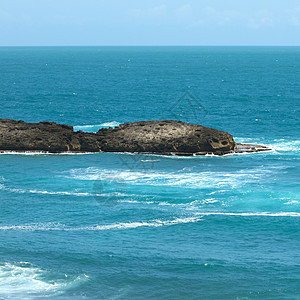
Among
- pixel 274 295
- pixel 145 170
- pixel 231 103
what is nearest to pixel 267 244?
pixel 274 295

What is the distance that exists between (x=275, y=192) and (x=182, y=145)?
21.1 meters

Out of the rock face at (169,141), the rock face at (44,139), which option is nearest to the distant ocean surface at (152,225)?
the rock face at (169,141)

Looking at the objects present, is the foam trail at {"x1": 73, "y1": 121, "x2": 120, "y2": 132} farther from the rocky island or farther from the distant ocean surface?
the distant ocean surface

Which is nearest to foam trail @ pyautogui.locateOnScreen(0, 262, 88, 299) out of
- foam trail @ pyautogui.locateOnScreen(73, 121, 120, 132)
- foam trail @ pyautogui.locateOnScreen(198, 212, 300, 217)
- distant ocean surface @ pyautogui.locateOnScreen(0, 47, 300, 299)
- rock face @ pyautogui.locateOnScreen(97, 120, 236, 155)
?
distant ocean surface @ pyautogui.locateOnScreen(0, 47, 300, 299)

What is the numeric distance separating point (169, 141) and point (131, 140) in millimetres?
5531

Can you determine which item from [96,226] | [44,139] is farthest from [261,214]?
[44,139]

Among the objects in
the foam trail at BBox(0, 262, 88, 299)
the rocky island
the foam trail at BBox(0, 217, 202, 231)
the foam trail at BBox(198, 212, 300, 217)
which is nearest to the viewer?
the foam trail at BBox(0, 262, 88, 299)

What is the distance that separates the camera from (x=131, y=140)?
3346 inches

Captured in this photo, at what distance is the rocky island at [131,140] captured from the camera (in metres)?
84.4

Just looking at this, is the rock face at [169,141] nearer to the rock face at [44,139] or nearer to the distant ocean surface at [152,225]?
the distant ocean surface at [152,225]

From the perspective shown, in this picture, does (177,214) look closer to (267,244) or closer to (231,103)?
(267,244)

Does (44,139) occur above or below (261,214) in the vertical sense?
above

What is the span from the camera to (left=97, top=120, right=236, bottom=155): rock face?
84.3m

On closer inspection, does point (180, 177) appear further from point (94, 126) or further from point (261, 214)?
point (94, 126)
